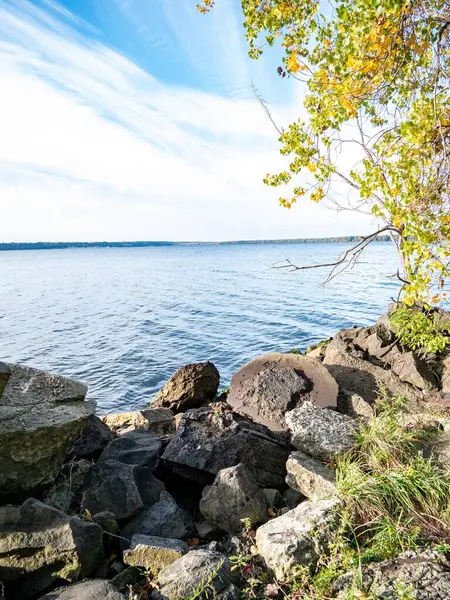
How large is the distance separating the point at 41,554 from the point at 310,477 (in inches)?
120

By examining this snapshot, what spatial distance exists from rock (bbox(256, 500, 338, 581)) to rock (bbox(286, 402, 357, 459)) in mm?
1101

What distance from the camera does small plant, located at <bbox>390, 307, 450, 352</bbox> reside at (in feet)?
30.7

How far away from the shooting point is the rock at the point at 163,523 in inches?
190

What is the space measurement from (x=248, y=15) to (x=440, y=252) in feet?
19.1

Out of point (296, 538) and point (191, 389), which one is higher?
point (296, 538)

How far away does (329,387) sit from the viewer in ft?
26.8

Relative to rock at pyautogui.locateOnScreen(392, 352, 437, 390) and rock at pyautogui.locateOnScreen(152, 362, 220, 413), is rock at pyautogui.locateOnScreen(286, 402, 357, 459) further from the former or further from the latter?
rock at pyautogui.locateOnScreen(152, 362, 220, 413)

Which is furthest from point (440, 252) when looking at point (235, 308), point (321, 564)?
point (235, 308)

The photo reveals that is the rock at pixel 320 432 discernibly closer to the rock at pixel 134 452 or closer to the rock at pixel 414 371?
the rock at pixel 134 452

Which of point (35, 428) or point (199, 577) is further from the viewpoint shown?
point (35, 428)

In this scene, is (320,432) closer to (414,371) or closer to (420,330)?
(414,371)

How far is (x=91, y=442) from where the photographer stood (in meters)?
6.82

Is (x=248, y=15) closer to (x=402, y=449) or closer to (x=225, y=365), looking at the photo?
(x=402, y=449)

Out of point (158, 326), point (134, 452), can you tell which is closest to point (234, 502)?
point (134, 452)
